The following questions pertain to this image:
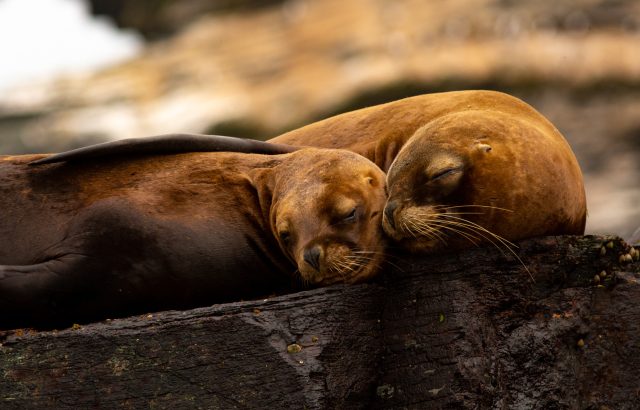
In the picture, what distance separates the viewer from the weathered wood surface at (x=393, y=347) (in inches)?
215

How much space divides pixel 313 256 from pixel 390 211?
510 mm

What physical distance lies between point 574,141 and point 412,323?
57.6 ft

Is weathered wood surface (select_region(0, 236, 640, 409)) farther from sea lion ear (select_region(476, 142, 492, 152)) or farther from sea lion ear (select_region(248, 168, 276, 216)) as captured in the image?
sea lion ear (select_region(248, 168, 276, 216))

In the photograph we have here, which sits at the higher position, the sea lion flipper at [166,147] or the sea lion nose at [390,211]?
the sea lion flipper at [166,147]

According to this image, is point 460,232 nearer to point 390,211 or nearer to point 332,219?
point 390,211

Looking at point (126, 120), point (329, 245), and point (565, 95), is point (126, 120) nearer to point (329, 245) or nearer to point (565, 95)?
point (565, 95)

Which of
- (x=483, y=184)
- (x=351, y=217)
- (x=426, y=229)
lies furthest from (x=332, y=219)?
(x=483, y=184)

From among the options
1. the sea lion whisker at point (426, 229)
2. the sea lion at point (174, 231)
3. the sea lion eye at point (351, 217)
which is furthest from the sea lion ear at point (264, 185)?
the sea lion whisker at point (426, 229)

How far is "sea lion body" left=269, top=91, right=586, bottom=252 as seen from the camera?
5973mm

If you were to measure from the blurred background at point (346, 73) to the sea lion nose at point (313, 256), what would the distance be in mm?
13412

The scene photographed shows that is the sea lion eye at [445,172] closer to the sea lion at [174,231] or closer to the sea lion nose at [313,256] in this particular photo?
the sea lion at [174,231]

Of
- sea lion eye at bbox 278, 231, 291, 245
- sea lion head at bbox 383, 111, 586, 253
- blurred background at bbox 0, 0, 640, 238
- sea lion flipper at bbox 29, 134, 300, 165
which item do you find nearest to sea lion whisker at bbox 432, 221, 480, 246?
sea lion head at bbox 383, 111, 586, 253

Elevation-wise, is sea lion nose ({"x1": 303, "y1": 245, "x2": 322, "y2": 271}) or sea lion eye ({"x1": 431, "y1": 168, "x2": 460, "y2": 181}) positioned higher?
sea lion eye ({"x1": 431, "y1": 168, "x2": 460, "y2": 181})

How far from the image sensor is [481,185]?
5973 millimetres
